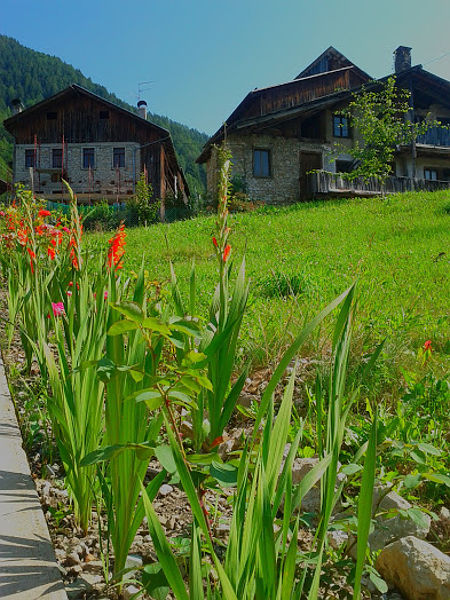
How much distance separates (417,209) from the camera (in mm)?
15586

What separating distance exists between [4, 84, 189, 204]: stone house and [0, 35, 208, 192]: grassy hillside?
59.4 meters

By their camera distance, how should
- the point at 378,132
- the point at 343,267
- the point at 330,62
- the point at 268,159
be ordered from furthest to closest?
1. the point at 330,62
2. the point at 268,159
3. the point at 378,132
4. the point at 343,267

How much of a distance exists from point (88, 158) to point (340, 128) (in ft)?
42.9

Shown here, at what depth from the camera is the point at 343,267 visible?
698 cm

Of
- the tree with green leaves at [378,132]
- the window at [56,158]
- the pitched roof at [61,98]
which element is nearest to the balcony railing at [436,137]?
the tree with green leaves at [378,132]

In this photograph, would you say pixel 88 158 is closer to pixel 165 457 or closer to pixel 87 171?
pixel 87 171

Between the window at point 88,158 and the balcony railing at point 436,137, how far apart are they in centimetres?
1667

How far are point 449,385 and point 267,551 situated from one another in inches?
64.9

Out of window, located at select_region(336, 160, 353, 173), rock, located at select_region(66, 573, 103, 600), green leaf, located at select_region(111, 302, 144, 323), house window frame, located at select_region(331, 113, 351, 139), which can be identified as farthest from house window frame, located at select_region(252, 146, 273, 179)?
green leaf, located at select_region(111, 302, 144, 323)

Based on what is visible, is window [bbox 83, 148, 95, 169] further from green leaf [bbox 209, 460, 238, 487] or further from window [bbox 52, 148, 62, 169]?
green leaf [bbox 209, 460, 238, 487]

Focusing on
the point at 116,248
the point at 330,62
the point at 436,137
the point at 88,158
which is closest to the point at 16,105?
the point at 88,158

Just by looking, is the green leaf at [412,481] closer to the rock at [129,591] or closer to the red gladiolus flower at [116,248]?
the rock at [129,591]

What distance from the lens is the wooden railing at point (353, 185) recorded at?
22578mm

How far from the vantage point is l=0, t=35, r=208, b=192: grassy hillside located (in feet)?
299
